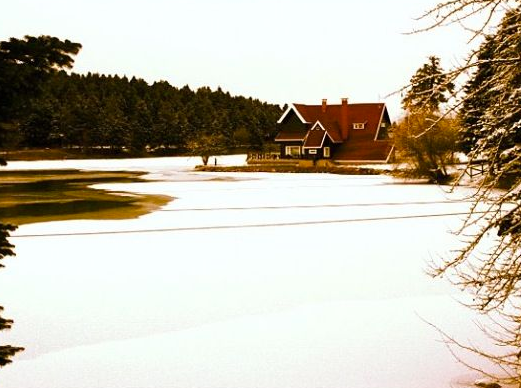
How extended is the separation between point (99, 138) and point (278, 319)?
118m

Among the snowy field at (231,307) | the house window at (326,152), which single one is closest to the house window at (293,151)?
the house window at (326,152)

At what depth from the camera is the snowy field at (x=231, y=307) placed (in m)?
8.50

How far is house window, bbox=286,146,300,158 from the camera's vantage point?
75863mm

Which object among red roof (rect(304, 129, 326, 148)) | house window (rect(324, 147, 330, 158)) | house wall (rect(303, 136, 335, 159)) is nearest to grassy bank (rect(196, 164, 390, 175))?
red roof (rect(304, 129, 326, 148))

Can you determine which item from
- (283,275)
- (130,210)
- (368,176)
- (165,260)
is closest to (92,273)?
(165,260)

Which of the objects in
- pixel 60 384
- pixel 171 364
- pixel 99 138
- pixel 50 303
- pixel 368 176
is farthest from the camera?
pixel 99 138

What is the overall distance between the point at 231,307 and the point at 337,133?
6498 centimetres

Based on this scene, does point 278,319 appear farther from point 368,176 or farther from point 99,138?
point 99,138

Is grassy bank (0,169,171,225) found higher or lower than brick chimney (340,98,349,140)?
lower

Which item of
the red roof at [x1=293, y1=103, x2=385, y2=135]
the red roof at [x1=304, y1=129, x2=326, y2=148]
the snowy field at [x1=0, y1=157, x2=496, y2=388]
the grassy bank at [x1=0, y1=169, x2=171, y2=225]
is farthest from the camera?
the red roof at [x1=293, y1=103, x2=385, y2=135]

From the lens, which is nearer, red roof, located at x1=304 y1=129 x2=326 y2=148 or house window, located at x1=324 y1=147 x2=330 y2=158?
red roof, located at x1=304 y1=129 x2=326 y2=148

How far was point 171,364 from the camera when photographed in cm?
879

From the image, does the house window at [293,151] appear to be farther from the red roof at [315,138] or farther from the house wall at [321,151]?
the red roof at [315,138]

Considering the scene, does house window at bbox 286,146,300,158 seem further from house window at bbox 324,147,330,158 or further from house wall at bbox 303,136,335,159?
house window at bbox 324,147,330,158
